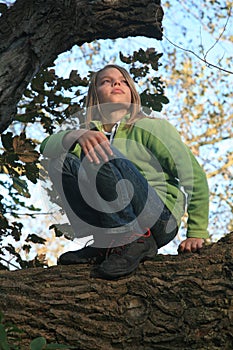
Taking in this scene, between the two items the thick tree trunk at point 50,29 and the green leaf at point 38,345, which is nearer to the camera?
the green leaf at point 38,345

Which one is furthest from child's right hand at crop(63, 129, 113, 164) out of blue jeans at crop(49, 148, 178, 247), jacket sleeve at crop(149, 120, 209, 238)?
jacket sleeve at crop(149, 120, 209, 238)

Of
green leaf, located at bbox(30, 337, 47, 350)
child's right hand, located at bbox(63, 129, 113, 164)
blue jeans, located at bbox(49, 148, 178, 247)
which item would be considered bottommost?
green leaf, located at bbox(30, 337, 47, 350)

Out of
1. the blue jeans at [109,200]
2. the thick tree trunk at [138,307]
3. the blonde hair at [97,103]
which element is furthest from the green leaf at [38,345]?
the blonde hair at [97,103]

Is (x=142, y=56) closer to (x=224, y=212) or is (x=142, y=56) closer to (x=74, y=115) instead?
(x=74, y=115)

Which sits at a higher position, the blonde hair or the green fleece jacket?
the blonde hair

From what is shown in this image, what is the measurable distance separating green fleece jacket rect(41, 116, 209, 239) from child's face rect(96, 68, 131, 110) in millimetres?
154

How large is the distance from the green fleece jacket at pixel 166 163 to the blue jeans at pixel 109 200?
0.38 feet

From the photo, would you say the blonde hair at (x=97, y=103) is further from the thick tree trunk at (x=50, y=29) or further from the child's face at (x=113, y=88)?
the thick tree trunk at (x=50, y=29)

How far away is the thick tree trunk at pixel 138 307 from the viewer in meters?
2.17

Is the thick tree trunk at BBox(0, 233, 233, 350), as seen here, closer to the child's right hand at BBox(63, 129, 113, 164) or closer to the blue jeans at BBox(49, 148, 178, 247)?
the blue jeans at BBox(49, 148, 178, 247)

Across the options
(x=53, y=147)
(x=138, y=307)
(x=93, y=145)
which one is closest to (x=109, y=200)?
(x=93, y=145)

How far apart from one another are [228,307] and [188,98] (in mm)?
9749

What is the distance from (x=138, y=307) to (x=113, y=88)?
147 cm

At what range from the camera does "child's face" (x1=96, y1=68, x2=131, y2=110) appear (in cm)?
324
